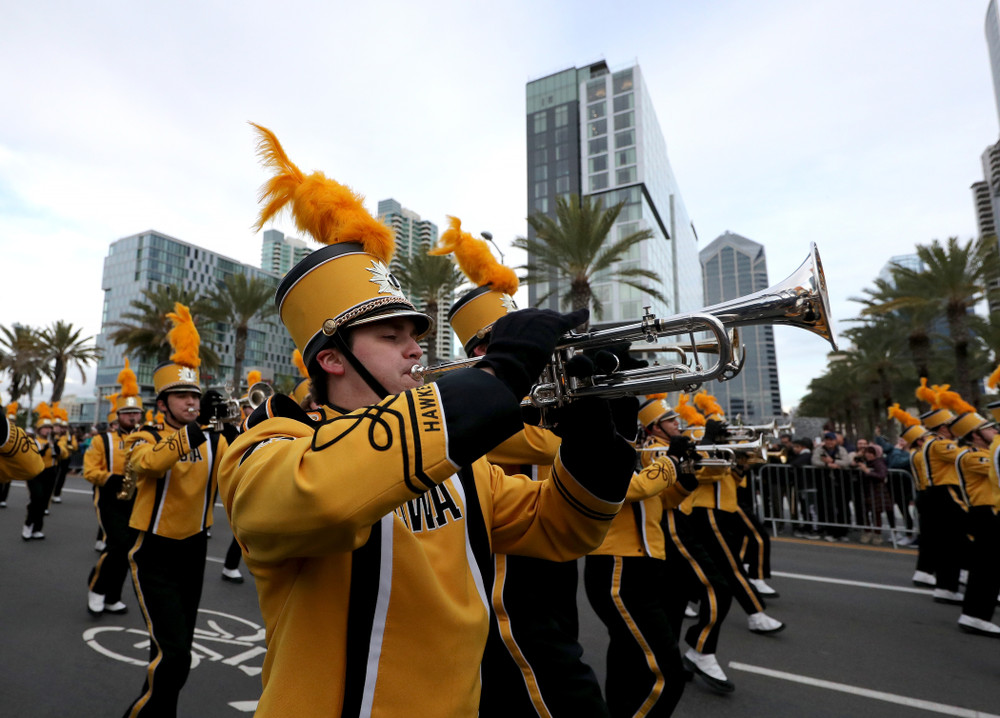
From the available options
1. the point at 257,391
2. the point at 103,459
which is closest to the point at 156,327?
the point at 103,459

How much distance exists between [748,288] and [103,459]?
157211 millimetres

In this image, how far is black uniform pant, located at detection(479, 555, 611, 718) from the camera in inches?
110

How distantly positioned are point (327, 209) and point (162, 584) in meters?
3.06

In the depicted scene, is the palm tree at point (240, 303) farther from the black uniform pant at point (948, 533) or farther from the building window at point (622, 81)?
the building window at point (622, 81)

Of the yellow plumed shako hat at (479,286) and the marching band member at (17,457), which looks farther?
the marching band member at (17,457)

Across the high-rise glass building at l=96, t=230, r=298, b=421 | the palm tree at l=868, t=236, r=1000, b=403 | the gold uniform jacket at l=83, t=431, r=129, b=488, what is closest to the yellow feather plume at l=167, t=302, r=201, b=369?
Result: the gold uniform jacket at l=83, t=431, r=129, b=488

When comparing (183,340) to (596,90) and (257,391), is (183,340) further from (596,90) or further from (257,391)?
(596,90)

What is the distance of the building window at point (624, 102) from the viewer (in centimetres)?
5185

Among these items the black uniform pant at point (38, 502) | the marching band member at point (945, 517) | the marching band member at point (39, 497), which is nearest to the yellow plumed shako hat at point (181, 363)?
the marching band member at point (39, 497)

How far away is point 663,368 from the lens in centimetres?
201

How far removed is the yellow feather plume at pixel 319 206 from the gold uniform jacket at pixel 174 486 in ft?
9.61

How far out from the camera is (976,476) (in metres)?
6.77

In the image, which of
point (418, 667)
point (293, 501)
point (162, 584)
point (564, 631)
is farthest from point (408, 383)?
point (162, 584)

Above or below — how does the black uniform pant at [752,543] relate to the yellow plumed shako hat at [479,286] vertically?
below
